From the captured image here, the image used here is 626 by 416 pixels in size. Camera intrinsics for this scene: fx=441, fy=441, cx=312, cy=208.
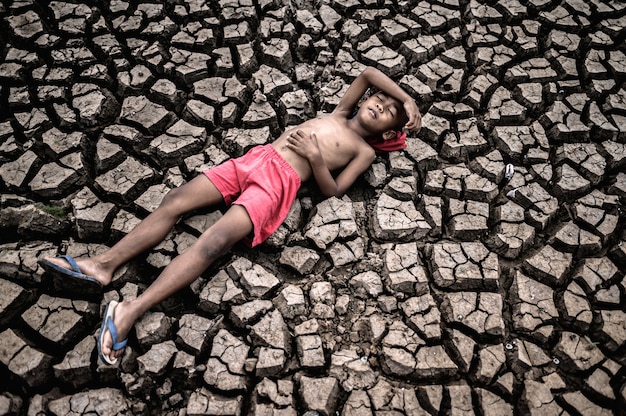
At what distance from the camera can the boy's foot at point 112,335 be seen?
1985 millimetres

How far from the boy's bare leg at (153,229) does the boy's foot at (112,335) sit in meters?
0.22

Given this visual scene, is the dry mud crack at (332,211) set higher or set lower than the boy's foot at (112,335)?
higher

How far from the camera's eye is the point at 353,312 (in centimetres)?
229

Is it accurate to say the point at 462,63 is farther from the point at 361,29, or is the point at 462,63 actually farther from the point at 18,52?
the point at 18,52

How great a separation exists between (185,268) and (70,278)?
0.55 metres

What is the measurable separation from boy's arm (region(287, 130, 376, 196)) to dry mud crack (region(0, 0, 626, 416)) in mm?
108

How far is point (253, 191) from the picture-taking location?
241 centimetres

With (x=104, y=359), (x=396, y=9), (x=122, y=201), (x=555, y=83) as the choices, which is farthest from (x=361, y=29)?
(x=104, y=359)

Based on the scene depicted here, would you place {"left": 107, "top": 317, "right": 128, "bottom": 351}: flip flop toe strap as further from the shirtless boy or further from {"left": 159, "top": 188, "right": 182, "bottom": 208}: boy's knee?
{"left": 159, "top": 188, "right": 182, "bottom": 208}: boy's knee

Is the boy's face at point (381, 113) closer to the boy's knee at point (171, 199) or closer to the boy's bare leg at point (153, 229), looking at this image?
the boy's bare leg at point (153, 229)

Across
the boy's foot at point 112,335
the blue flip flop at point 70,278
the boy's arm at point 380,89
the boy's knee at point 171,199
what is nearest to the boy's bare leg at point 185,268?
the boy's foot at point 112,335

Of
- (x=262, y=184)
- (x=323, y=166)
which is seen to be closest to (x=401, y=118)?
(x=323, y=166)

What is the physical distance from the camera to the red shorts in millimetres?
2381

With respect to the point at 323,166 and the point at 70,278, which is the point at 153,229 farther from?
the point at 323,166
